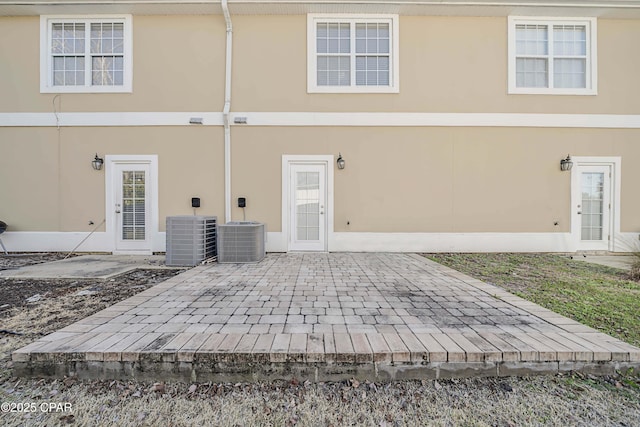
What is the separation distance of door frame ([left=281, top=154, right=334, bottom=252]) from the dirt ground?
471 cm

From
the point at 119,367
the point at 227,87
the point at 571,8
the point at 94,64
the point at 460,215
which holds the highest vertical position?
the point at 571,8

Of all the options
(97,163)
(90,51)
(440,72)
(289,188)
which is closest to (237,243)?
(289,188)

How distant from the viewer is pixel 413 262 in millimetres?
5523

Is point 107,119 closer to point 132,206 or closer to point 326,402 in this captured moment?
point 132,206

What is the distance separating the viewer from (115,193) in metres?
6.62

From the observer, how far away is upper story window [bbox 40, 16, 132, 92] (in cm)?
652

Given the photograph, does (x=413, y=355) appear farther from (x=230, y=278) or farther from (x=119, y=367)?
(x=230, y=278)

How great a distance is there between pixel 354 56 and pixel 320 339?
6439mm

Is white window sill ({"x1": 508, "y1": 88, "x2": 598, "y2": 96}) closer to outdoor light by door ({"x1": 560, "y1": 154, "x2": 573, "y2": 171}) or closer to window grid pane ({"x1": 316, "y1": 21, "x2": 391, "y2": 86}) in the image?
outdoor light by door ({"x1": 560, "y1": 154, "x2": 573, "y2": 171})

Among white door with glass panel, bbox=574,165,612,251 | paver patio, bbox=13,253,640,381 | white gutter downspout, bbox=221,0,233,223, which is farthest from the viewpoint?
white door with glass panel, bbox=574,165,612,251

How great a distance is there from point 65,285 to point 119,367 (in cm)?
307

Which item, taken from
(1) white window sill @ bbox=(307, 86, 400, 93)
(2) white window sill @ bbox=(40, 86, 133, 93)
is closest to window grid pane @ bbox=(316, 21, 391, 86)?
(1) white window sill @ bbox=(307, 86, 400, 93)

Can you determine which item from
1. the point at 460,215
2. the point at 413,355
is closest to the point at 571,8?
the point at 460,215

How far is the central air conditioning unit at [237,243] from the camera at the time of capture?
536 centimetres
